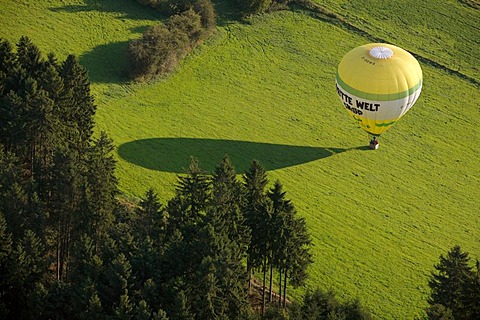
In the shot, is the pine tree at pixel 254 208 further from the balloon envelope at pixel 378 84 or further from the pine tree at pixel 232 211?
the balloon envelope at pixel 378 84

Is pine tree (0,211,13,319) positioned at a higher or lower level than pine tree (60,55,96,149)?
lower

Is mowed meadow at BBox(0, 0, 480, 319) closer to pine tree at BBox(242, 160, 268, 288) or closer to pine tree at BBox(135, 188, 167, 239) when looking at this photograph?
pine tree at BBox(242, 160, 268, 288)

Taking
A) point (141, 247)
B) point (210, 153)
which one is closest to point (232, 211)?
point (141, 247)

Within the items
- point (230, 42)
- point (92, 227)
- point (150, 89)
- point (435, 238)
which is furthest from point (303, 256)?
point (230, 42)

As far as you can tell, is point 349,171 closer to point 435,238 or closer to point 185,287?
point 435,238

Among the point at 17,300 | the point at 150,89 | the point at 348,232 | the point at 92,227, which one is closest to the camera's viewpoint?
the point at 17,300

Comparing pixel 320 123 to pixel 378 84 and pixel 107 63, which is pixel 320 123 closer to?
pixel 378 84

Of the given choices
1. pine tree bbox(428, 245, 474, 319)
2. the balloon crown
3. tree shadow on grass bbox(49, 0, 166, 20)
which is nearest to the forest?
pine tree bbox(428, 245, 474, 319)
